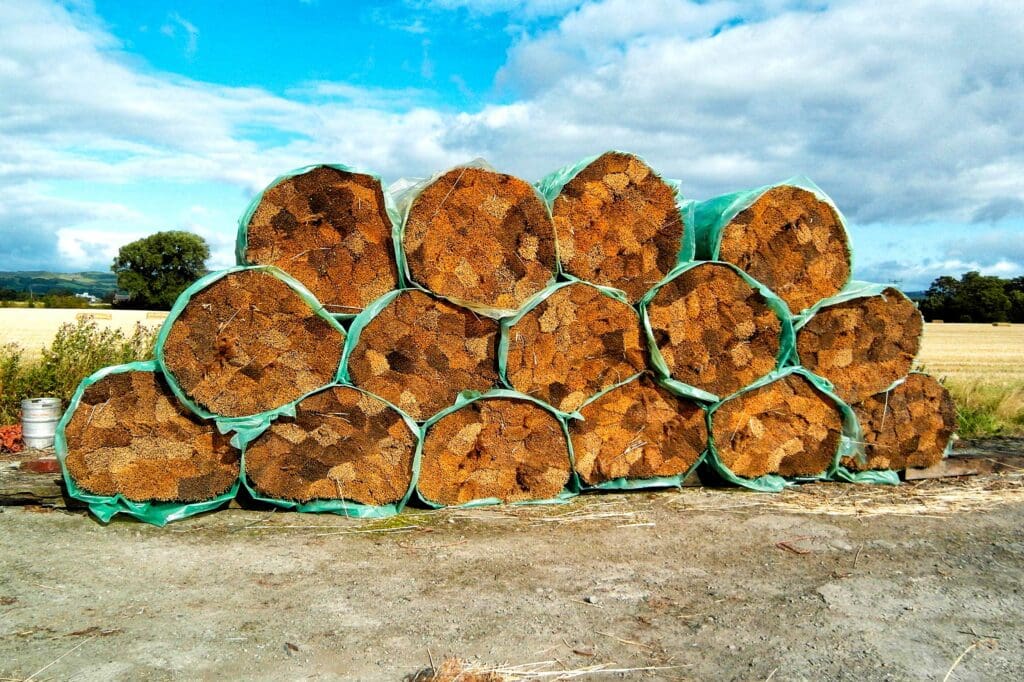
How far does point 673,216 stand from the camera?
20.9 feet

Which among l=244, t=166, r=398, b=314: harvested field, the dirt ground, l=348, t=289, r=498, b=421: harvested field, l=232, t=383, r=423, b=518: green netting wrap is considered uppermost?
l=244, t=166, r=398, b=314: harvested field

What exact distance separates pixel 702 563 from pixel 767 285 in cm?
260

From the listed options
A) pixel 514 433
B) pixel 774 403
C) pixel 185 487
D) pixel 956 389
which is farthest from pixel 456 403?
pixel 956 389

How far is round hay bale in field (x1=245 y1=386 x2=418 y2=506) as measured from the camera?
5.56m

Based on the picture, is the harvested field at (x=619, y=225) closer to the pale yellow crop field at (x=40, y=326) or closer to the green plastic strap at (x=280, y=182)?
the green plastic strap at (x=280, y=182)

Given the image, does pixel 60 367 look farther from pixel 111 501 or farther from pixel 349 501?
pixel 349 501

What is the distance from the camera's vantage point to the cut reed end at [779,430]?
6.36 meters

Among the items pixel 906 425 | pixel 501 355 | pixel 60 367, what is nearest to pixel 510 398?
pixel 501 355

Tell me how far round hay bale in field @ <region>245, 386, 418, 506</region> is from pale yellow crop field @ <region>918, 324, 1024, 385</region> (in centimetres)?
935

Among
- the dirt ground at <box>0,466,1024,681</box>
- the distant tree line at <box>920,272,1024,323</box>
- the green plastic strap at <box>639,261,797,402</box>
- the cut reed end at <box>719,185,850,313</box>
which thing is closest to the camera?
the dirt ground at <box>0,466,1024,681</box>

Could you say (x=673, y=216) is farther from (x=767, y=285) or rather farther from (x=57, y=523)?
(x=57, y=523)

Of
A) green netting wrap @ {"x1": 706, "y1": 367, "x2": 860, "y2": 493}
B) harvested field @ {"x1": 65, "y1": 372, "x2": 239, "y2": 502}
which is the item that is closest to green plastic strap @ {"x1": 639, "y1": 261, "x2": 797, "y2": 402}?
green netting wrap @ {"x1": 706, "y1": 367, "x2": 860, "y2": 493}

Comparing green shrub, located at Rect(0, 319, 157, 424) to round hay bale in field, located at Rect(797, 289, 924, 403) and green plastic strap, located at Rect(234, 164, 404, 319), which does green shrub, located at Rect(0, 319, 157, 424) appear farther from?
round hay bale in field, located at Rect(797, 289, 924, 403)

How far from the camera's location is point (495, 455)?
5.88 metres
